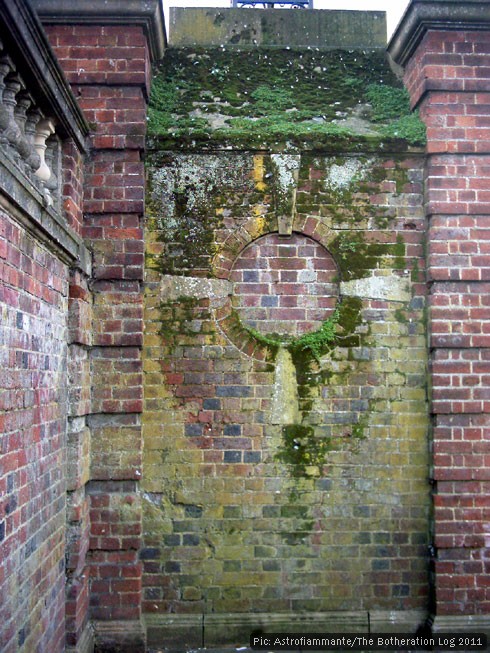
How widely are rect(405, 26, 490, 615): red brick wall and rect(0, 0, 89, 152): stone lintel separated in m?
2.84

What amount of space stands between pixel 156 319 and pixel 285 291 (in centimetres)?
107

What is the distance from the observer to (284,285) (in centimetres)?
531

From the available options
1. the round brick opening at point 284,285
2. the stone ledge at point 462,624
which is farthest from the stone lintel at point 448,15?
the stone ledge at point 462,624

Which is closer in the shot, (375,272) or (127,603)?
(127,603)

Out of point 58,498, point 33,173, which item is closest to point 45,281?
point 33,173

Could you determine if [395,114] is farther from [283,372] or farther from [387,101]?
[283,372]

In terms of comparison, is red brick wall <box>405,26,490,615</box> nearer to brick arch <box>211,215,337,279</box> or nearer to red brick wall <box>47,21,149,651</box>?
brick arch <box>211,215,337,279</box>

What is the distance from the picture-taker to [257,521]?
5102mm

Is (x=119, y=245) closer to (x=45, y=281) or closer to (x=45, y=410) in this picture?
(x=45, y=281)

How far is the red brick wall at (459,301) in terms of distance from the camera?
497 centimetres

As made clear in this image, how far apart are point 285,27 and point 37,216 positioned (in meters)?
3.70

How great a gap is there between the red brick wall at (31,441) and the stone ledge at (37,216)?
64 millimetres

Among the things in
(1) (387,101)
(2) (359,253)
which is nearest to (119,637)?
(2) (359,253)

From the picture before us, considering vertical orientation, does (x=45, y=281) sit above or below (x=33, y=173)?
below
